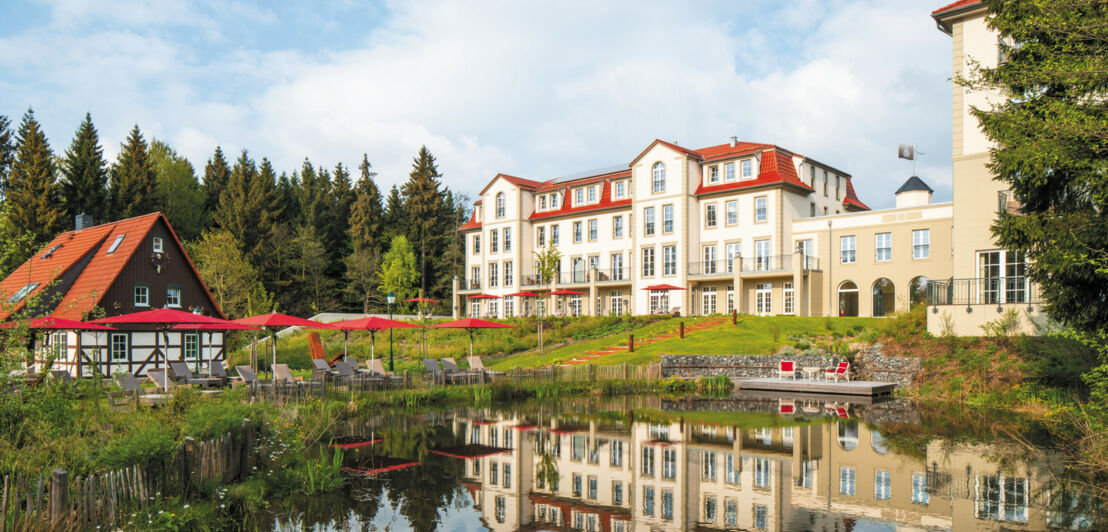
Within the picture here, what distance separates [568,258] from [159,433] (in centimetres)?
3925

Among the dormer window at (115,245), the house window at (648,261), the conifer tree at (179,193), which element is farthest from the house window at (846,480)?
the conifer tree at (179,193)

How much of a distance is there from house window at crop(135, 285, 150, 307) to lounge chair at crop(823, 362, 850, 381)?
80.2 feet

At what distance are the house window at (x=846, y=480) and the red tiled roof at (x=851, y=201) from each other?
3521 cm

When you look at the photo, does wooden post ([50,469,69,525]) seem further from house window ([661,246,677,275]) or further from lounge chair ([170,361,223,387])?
house window ([661,246,677,275])

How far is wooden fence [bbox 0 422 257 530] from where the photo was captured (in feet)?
19.5

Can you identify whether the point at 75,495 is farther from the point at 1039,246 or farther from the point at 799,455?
the point at 1039,246

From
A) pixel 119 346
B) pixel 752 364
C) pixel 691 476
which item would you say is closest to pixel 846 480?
pixel 691 476

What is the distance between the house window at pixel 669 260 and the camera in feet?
133

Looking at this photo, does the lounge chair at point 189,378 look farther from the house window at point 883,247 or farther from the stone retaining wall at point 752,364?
the house window at point 883,247

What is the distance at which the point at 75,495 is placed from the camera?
20.4 feet

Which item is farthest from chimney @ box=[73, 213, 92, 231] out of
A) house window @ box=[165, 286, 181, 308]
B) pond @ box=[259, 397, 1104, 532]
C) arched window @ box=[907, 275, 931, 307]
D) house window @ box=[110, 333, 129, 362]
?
arched window @ box=[907, 275, 931, 307]

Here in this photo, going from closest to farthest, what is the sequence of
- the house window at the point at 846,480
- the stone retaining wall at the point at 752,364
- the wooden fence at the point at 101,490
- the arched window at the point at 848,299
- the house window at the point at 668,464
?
the wooden fence at the point at 101,490 → the house window at the point at 846,480 → the house window at the point at 668,464 → the stone retaining wall at the point at 752,364 → the arched window at the point at 848,299

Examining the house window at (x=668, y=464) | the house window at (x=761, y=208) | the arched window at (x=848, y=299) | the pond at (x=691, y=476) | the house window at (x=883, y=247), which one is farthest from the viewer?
the house window at (x=761, y=208)

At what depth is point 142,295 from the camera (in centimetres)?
2709
